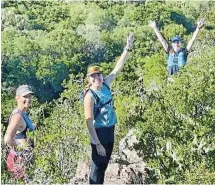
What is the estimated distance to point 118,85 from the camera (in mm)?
10906

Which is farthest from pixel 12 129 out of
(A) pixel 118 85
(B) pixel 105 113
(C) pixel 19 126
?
(A) pixel 118 85

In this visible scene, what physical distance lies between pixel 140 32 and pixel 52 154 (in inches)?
761

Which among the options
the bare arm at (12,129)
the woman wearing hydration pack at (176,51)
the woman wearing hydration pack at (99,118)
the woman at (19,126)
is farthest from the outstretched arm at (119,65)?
the woman wearing hydration pack at (176,51)

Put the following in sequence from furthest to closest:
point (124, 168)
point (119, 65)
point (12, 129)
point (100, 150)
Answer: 1. point (124, 168)
2. point (119, 65)
3. point (100, 150)
4. point (12, 129)

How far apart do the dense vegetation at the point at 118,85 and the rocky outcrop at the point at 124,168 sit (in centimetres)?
10

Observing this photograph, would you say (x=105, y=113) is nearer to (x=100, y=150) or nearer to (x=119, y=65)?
(x=100, y=150)

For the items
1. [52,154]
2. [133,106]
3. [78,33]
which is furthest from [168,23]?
[52,154]

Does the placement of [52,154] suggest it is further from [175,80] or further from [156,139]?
[175,80]

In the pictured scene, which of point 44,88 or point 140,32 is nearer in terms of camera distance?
point 44,88

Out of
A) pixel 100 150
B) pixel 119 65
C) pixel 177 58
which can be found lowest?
pixel 100 150

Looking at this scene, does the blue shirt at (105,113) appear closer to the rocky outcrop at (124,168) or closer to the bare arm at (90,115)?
the bare arm at (90,115)

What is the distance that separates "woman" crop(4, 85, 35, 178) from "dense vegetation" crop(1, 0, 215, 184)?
2.22 feet

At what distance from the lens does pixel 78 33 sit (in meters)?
24.6

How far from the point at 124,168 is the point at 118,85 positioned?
20.7 ft
